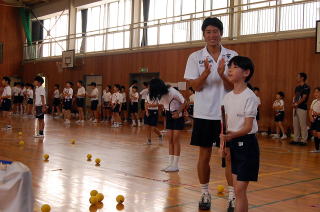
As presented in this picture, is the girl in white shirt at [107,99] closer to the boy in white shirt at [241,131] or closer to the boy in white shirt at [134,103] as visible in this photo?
the boy in white shirt at [134,103]

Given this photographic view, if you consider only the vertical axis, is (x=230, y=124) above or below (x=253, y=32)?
below

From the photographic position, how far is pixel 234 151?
3215 millimetres

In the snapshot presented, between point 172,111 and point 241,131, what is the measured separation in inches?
126

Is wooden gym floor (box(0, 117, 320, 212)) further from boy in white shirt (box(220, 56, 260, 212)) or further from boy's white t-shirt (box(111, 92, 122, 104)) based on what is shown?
boy's white t-shirt (box(111, 92, 122, 104))

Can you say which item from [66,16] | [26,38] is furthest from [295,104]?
[26,38]

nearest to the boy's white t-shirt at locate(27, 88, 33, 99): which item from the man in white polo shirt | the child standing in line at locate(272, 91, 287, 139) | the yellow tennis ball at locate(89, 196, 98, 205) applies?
the child standing in line at locate(272, 91, 287, 139)

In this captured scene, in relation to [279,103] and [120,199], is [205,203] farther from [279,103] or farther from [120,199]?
[279,103]

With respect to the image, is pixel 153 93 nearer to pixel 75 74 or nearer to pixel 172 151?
pixel 172 151

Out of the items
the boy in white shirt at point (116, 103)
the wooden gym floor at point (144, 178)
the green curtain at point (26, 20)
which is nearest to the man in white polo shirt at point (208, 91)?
the wooden gym floor at point (144, 178)

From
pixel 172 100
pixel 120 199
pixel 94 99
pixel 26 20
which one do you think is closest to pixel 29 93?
pixel 94 99

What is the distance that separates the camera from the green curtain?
2533 centimetres

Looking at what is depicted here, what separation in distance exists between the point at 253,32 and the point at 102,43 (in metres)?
9.32

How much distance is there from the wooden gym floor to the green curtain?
17631 mm

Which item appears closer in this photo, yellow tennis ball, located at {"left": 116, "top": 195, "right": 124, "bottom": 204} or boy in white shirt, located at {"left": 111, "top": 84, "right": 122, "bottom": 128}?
yellow tennis ball, located at {"left": 116, "top": 195, "right": 124, "bottom": 204}
